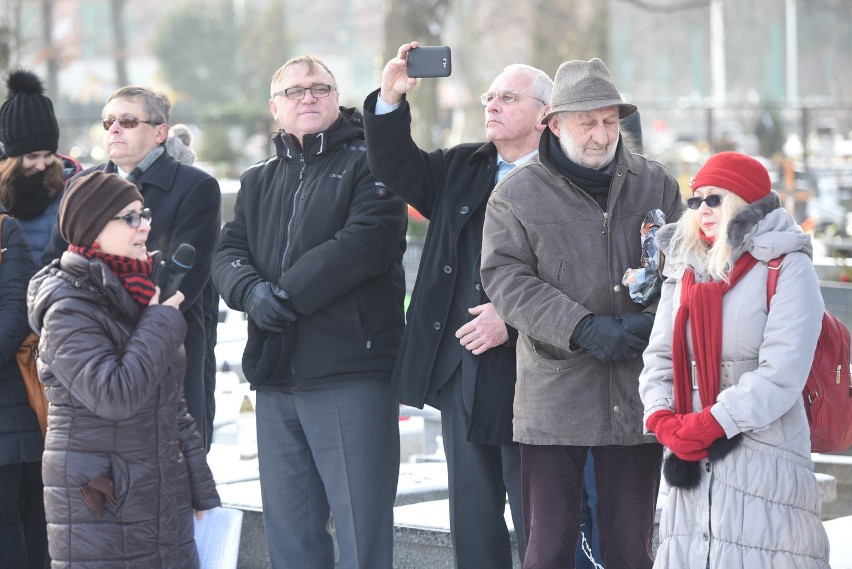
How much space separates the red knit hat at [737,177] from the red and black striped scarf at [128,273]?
181 cm

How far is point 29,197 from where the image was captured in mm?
5730

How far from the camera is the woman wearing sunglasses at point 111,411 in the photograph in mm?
4113

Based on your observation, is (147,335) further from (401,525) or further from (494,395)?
(401,525)

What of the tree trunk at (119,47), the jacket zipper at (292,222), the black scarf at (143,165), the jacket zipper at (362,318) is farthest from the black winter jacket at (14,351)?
the tree trunk at (119,47)

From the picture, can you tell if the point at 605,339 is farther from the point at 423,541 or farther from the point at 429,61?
the point at 423,541

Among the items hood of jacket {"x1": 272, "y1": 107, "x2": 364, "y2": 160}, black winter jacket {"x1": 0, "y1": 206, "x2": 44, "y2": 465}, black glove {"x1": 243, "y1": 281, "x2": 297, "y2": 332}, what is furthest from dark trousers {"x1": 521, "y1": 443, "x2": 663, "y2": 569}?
black winter jacket {"x1": 0, "y1": 206, "x2": 44, "y2": 465}

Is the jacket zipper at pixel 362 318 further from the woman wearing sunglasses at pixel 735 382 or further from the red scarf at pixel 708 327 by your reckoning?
the red scarf at pixel 708 327

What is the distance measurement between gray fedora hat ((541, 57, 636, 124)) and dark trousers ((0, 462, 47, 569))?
262cm

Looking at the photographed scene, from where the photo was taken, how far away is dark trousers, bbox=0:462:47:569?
5.26 m

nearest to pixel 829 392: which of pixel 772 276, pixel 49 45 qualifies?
pixel 772 276

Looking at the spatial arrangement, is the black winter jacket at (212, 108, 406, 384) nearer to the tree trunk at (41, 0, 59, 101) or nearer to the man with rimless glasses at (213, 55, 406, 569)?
the man with rimless glasses at (213, 55, 406, 569)

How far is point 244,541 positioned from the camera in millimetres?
6176

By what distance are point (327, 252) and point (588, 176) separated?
3.51ft

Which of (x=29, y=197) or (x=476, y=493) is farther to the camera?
(x=29, y=197)
